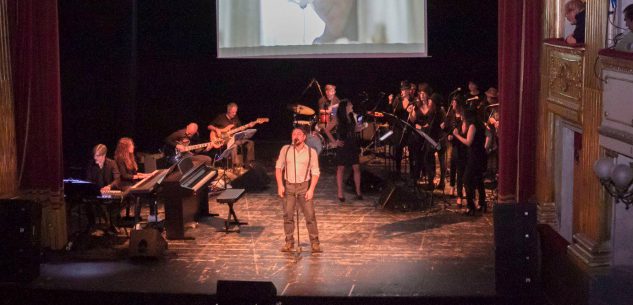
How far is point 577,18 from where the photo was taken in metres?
12.8

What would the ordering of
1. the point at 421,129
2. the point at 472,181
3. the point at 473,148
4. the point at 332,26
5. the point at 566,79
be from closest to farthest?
the point at 566,79 < the point at 473,148 < the point at 472,181 < the point at 421,129 < the point at 332,26

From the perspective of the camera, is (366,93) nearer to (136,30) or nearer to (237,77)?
(237,77)

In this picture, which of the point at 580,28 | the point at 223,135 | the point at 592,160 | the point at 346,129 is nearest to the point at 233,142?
the point at 223,135

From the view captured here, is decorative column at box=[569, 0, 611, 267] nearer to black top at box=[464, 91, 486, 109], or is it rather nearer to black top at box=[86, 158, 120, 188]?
black top at box=[464, 91, 486, 109]

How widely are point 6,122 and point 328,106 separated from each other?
6.56m

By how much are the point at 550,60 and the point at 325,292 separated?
486 centimetres

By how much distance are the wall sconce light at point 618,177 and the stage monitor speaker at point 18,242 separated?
23.2ft

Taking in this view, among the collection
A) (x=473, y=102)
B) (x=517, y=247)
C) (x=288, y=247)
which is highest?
(x=473, y=102)

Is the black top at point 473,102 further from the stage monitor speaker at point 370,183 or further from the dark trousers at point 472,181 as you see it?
the stage monitor speaker at point 370,183

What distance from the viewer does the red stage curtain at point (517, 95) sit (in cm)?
1400

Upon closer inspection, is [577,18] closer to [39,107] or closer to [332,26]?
[39,107]

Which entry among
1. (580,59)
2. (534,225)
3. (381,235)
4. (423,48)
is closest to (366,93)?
(423,48)

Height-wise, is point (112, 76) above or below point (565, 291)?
above

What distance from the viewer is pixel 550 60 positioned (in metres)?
14.0
